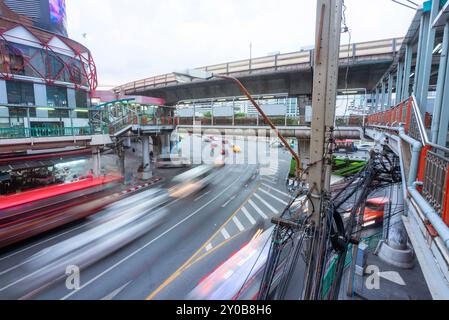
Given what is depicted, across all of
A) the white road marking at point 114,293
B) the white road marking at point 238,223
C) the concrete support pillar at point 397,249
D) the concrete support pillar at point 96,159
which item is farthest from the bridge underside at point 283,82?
the white road marking at point 114,293

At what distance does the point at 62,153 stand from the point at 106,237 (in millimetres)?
11241

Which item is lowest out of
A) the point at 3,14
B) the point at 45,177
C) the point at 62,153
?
the point at 45,177

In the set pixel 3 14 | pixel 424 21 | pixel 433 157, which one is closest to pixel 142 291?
pixel 433 157

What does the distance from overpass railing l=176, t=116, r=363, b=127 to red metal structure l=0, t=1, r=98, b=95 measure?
12.1m

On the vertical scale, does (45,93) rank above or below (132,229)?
above

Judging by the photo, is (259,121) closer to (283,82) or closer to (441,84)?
(283,82)

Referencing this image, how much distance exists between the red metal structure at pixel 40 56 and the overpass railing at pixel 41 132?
9.03 meters

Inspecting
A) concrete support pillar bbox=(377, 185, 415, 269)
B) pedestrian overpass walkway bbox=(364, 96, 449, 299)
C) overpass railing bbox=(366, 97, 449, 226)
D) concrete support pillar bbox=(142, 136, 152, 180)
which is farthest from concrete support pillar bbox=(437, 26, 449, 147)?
concrete support pillar bbox=(142, 136, 152, 180)

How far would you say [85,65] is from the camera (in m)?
23.4

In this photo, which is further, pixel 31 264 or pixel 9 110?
pixel 9 110

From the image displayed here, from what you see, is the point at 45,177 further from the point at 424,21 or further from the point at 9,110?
the point at 424,21

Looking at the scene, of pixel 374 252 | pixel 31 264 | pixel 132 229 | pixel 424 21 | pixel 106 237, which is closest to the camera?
pixel 424 21

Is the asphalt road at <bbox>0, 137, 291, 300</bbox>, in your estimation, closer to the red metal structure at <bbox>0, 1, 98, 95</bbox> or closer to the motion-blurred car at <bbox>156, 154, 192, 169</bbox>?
the motion-blurred car at <bbox>156, 154, 192, 169</bbox>

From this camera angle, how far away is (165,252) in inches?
396
